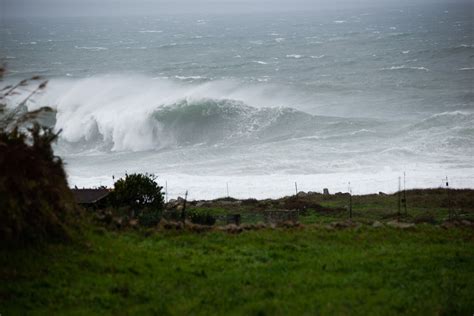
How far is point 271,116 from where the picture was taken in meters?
48.2

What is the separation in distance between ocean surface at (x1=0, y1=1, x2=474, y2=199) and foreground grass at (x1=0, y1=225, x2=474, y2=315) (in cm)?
973

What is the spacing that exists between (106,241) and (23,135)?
8.20ft

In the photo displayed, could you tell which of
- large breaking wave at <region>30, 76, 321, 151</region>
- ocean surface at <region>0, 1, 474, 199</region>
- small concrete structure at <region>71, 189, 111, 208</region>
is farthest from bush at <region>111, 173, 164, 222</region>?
large breaking wave at <region>30, 76, 321, 151</region>

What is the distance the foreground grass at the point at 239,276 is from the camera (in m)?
8.73

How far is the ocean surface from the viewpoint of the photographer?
31780 millimetres

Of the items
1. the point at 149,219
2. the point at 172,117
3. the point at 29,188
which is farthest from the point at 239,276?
the point at 172,117

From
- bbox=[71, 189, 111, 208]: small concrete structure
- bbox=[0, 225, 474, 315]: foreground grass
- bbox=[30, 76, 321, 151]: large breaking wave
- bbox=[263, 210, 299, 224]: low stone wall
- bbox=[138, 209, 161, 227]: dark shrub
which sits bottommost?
bbox=[0, 225, 474, 315]: foreground grass

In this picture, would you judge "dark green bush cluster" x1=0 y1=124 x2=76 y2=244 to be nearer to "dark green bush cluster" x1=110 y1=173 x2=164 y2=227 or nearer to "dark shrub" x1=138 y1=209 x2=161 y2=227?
"dark shrub" x1=138 y1=209 x2=161 y2=227

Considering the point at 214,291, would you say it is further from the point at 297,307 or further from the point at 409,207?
the point at 409,207

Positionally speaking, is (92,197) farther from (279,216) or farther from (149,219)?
(279,216)

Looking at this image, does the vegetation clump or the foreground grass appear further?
the vegetation clump

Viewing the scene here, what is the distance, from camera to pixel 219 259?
11234 millimetres

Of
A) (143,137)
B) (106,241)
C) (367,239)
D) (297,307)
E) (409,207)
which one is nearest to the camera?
(297,307)

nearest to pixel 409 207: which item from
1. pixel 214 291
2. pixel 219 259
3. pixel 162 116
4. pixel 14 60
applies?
pixel 219 259
